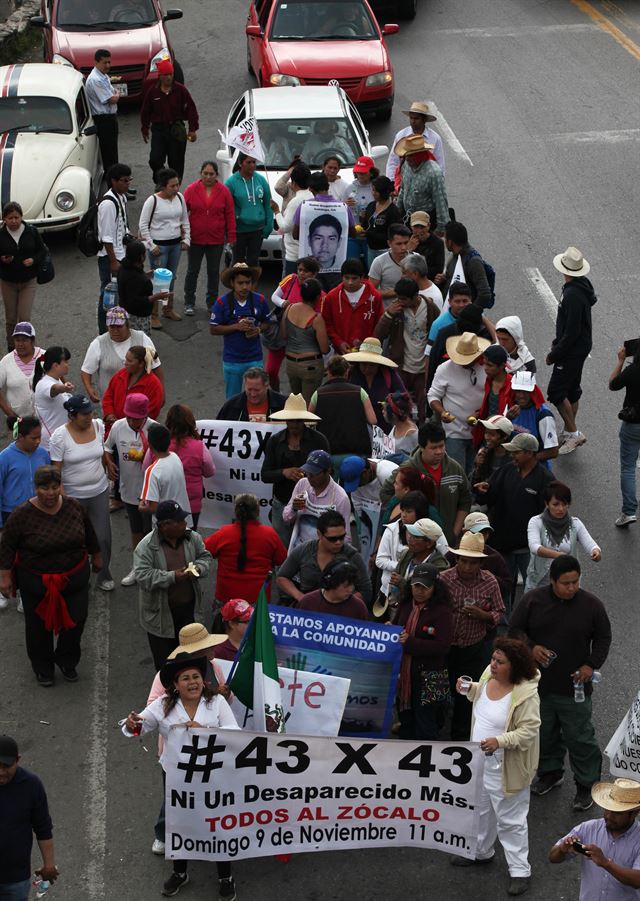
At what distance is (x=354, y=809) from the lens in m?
8.18

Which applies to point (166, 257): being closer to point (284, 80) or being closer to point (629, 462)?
point (284, 80)

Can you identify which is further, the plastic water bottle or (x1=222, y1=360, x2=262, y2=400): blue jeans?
the plastic water bottle

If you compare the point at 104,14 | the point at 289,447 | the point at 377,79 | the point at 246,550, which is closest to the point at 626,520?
the point at 289,447

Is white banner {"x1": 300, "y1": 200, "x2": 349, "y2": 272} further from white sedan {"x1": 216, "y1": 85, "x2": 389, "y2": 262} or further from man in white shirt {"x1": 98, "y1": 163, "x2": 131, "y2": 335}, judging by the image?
white sedan {"x1": 216, "y1": 85, "x2": 389, "y2": 262}

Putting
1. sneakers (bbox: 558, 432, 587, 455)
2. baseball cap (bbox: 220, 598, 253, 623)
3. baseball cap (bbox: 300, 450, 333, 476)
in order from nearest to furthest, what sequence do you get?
baseball cap (bbox: 220, 598, 253, 623)
baseball cap (bbox: 300, 450, 333, 476)
sneakers (bbox: 558, 432, 587, 455)

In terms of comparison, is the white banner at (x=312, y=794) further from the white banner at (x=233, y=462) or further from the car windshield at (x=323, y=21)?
the car windshield at (x=323, y=21)

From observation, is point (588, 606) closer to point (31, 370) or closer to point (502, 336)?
point (502, 336)

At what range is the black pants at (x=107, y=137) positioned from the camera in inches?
710

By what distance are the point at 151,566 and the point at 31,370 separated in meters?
3.30

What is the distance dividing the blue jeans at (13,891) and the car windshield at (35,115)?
38.0ft

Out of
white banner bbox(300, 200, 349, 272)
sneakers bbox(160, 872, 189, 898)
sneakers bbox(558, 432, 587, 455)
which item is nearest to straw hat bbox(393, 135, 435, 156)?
white banner bbox(300, 200, 349, 272)

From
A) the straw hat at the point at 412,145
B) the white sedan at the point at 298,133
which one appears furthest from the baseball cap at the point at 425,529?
the white sedan at the point at 298,133

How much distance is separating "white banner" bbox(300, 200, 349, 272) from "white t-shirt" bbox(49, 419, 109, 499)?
3808 millimetres

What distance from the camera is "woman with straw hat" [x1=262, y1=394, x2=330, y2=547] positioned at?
34.3 ft
